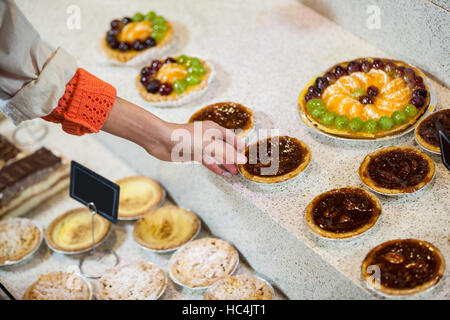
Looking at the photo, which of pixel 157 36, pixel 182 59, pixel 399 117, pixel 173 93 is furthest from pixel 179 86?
pixel 399 117

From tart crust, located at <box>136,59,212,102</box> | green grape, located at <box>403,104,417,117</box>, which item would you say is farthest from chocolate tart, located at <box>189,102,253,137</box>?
green grape, located at <box>403,104,417,117</box>

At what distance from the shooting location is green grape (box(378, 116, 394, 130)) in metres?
2.24

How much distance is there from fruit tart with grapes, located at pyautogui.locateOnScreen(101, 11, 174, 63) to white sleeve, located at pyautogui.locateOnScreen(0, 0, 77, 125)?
1346mm

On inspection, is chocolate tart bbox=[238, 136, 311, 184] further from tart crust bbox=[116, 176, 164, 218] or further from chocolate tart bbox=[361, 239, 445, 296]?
tart crust bbox=[116, 176, 164, 218]

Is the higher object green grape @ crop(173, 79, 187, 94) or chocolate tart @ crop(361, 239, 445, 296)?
green grape @ crop(173, 79, 187, 94)

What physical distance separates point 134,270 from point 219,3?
2.12m

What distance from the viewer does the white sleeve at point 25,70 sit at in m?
1.72

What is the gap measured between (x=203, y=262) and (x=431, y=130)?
119 cm

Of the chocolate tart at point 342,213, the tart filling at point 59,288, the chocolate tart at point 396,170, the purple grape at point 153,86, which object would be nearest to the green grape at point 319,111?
the chocolate tart at point 396,170

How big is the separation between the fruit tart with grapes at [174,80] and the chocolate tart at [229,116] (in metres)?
0.26

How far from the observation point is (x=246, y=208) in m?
2.29

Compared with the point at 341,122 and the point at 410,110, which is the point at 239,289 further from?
the point at 410,110
